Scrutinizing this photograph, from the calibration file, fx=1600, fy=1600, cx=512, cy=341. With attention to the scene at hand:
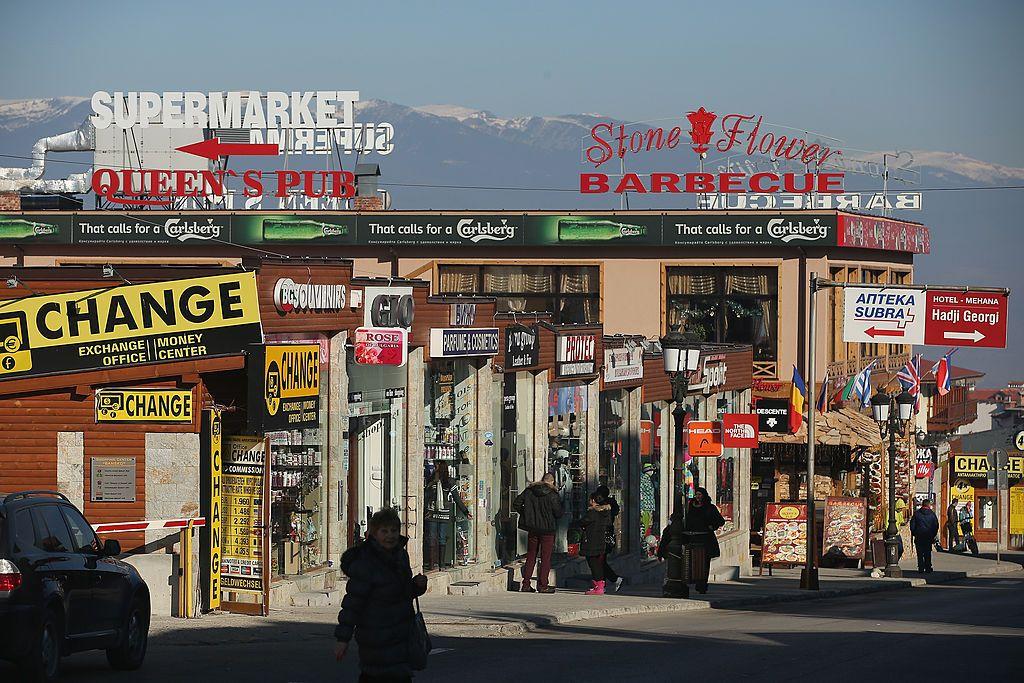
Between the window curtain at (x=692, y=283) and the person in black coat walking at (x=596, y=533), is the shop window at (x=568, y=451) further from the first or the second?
the window curtain at (x=692, y=283)

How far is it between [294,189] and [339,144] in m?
3.77

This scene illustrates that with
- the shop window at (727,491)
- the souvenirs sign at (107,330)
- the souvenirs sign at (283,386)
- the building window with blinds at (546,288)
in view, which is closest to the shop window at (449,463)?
the souvenirs sign at (283,386)

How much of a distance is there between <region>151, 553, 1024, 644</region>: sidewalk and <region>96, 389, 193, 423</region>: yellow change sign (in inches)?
96.4

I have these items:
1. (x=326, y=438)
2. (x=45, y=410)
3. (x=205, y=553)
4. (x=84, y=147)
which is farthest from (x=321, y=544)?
(x=84, y=147)

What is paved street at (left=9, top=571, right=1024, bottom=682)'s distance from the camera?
1544 centimetres

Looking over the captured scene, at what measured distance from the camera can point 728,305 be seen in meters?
52.8

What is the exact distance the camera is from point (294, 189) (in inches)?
2219

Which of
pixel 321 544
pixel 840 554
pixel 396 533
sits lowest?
pixel 840 554

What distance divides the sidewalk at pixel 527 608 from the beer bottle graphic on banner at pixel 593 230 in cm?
1854

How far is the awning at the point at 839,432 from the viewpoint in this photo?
4728 centimetres

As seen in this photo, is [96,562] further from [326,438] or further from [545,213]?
[545,213]

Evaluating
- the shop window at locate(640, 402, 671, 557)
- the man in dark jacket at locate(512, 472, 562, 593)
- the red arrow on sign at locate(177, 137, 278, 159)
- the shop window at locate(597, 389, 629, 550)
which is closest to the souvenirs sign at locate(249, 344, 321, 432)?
the man in dark jacket at locate(512, 472, 562, 593)

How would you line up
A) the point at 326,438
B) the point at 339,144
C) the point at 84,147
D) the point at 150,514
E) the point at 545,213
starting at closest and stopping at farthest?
1. the point at 150,514
2. the point at 326,438
3. the point at 545,213
4. the point at 339,144
5. the point at 84,147

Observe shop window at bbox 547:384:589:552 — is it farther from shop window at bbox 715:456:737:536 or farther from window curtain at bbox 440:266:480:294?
window curtain at bbox 440:266:480:294
